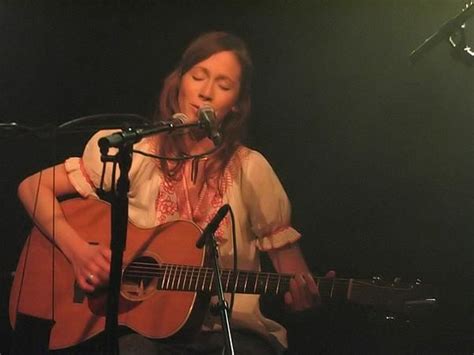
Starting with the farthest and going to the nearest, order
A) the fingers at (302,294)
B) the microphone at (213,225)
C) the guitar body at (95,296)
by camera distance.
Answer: the fingers at (302,294) < the guitar body at (95,296) < the microphone at (213,225)

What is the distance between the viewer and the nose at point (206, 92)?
8.25ft

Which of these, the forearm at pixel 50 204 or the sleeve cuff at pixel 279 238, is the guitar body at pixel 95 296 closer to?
the forearm at pixel 50 204

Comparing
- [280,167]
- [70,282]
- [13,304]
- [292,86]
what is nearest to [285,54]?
[292,86]

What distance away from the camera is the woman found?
7.64ft

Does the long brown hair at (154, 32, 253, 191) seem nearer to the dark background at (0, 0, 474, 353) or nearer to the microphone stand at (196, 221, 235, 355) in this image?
the dark background at (0, 0, 474, 353)

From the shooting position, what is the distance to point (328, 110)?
2523mm

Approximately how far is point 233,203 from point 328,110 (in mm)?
503

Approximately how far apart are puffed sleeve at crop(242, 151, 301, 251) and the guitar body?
0.28 m

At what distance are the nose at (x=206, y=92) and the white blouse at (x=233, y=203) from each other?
24cm

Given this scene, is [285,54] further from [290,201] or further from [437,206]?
[437,206]

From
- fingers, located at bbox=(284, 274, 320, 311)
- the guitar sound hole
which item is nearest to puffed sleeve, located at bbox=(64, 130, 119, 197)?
the guitar sound hole

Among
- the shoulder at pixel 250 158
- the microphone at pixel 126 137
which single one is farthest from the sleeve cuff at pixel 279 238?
the microphone at pixel 126 137

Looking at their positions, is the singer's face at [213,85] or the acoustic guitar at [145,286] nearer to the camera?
the acoustic guitar at [145,286]

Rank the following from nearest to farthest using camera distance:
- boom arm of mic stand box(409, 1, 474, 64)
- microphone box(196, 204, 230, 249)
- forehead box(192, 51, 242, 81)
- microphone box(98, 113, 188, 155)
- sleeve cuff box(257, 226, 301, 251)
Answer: microphone box(98, 113, 188, 155) < microphone box(196, 204, 230, 249) < boom arm of mic stand box(409, 1, 474, 64) < sleeve cuff box(257, 226, 301, 251) < forehead box(192, 51, 242, 81)
